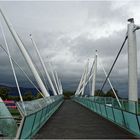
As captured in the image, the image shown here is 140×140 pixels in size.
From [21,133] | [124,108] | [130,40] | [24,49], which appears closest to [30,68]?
[24,49]

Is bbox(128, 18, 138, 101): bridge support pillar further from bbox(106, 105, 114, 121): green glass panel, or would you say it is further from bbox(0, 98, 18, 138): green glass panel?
bbox(0, 98, 18, 138): green glass panel

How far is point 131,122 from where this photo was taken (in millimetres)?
15297

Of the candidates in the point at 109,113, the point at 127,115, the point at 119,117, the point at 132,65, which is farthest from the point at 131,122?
the point at 109,113

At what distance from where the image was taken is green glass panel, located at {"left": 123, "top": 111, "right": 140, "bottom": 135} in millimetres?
14544

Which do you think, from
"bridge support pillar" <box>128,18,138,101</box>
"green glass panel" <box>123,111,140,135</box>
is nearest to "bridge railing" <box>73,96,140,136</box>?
"green glass panel" <box>123,111,140,135</box>

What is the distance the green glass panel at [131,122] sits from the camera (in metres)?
14.5

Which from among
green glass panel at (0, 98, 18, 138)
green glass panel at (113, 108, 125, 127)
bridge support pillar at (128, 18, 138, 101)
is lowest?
green glass panel at (0, 98, 18, 138)

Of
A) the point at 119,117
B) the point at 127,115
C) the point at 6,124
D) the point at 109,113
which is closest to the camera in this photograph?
the point at 6,124

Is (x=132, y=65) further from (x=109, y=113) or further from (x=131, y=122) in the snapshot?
(x=131, y=122)

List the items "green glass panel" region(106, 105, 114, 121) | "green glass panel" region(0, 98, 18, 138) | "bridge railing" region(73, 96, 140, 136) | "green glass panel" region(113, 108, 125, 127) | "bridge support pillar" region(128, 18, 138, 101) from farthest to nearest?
"green glass panel" region(106, 105, 114, 121)
"bridge support pillar" region(128, 18, 138, 101)
"green glass panel" region(113, 108, 125, 127)
"bridge railing" region(73, 96, 140, 136)
"green glass panel" region(0, 98, 18, 138)

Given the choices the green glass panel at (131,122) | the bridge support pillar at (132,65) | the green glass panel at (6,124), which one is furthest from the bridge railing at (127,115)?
the green glass panel at (6,124)

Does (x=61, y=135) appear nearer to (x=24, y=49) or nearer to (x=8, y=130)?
(x=8, y=130)

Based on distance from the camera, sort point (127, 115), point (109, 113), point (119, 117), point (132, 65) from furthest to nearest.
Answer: point (109, 113), point (132, 65), point (119, 117), point (127, 115)

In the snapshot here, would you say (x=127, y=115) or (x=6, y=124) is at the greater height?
(x=127, y=115)
